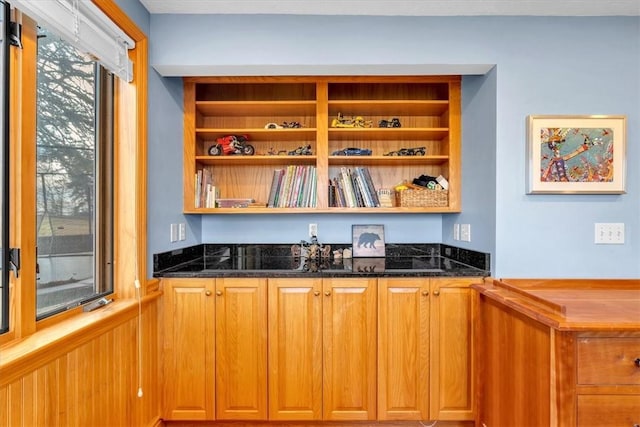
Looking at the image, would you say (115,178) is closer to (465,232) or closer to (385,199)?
(385,199)

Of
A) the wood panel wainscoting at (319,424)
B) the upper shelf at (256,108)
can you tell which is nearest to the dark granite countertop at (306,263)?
the wood panel wainscoting at (319,424)

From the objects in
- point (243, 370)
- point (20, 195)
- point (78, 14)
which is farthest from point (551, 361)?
point (78, 14)

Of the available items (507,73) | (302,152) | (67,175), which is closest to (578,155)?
(507,73)

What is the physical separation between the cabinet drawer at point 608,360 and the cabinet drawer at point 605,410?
6cm

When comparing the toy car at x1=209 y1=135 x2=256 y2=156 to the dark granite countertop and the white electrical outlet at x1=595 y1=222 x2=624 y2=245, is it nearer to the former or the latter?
the dark granite countertop

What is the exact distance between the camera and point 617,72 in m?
1.88

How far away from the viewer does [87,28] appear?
138 cm

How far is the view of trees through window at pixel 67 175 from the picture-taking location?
4.29ft

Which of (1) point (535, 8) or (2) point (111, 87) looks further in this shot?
(1) point (535, 8)

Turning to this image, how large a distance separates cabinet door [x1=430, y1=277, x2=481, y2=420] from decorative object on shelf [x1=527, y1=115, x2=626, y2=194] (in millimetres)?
681

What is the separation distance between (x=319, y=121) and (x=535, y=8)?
1326mm

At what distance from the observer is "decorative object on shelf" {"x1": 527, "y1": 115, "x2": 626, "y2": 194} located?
182 cm

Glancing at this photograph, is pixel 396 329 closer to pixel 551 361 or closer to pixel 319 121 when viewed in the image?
pixel 551 361

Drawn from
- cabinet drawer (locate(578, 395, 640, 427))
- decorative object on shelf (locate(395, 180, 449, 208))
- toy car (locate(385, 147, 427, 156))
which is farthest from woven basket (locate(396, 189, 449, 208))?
cabinet drawer (locate(578, 395, 640, 427))
